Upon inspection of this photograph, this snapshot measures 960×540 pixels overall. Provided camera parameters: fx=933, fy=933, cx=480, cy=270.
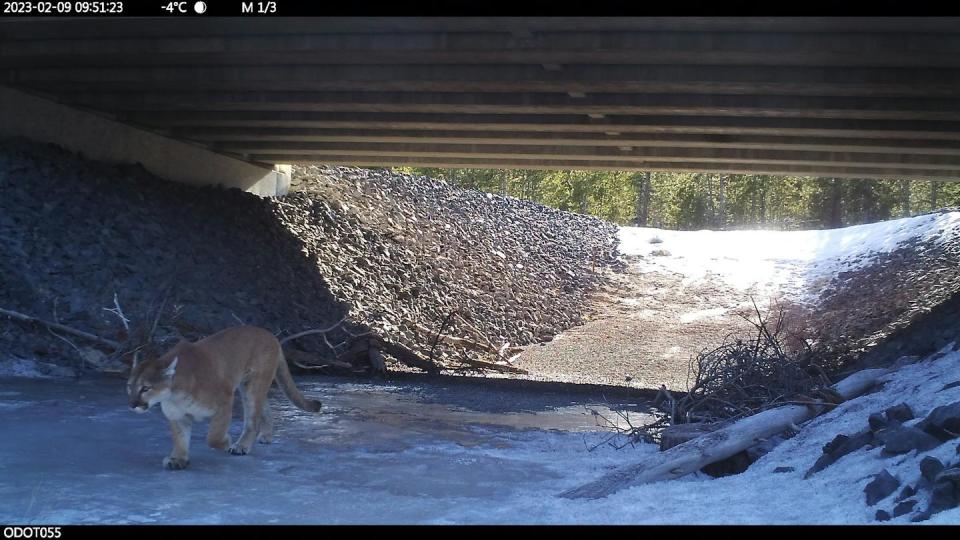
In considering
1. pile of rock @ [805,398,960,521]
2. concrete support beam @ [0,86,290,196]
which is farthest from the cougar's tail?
concrete support beam @ [0,86,290,196]

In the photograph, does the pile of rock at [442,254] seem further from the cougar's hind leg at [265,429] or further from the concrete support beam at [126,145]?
the cougar's hind leg at [265,429]

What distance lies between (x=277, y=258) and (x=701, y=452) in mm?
16419

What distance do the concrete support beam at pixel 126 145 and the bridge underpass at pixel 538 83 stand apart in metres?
0.24

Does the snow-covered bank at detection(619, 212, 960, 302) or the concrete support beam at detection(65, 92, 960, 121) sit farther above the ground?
the concrete support beam at detection(65, 92, 960, 121)

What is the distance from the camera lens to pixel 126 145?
903 inches

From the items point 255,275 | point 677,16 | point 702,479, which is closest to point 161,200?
point 255,275

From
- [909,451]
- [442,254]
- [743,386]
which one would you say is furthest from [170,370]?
[442,254]

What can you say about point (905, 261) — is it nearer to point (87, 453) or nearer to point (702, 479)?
point (702, 479)

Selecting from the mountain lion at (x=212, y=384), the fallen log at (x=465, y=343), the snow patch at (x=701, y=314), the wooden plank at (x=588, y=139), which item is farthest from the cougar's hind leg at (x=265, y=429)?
the snow patch at (x=701, y=314)

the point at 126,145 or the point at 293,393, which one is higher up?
the point at 126,145

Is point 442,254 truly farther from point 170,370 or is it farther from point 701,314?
point 170,370

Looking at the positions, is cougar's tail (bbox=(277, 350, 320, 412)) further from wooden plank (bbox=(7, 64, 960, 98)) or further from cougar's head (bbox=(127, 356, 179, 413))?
wooden plank (bbox=(7, 64, 960, 98))

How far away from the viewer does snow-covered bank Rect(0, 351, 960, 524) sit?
6.26 metres

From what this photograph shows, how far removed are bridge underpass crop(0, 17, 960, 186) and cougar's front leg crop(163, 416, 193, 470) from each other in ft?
25.2
